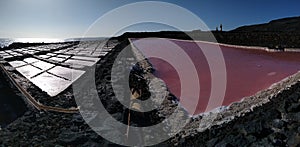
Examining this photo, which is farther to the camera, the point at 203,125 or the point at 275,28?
the point at 275,28

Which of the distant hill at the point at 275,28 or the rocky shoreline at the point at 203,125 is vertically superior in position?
Answer: the distant hill at the point at 275,28

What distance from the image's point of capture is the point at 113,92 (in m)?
4.31

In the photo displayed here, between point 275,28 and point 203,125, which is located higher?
point 275,28

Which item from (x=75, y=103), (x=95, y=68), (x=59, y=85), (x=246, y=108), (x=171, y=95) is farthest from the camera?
(x=95, y=68)

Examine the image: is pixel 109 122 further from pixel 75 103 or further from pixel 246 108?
pixel 246 108

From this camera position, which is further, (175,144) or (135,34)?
(135,34)

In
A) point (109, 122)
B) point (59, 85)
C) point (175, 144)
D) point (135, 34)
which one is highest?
point (135, 34)

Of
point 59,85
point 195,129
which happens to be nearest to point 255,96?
point 195,129

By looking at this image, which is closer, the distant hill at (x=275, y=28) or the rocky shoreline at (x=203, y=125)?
the rocky shoreline at (x=203, y=125)

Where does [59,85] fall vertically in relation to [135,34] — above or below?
below

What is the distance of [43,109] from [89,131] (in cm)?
95

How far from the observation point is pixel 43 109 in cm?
345

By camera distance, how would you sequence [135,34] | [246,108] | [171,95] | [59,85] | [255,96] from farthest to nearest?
[135,34] < [59,85] < [171,95] < [255,96] < [246,108]

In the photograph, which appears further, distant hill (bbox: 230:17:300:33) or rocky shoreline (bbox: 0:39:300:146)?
distant hill (bbox: 230:17:300:33)
